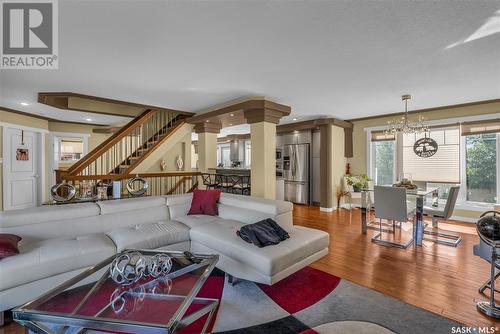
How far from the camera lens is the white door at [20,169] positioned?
216 inches

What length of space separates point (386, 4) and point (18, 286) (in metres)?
3.68

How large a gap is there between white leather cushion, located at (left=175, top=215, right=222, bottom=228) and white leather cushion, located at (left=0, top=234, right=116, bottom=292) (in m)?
0.93

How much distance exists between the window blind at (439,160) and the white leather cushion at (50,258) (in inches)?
250

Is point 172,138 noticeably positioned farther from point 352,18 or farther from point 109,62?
point 352,18

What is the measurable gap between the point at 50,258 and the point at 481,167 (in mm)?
7109

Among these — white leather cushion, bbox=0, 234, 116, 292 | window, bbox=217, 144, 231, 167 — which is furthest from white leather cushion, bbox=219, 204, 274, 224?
window, bbox=217, 144, 231, 167

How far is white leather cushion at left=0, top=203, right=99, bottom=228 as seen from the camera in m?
2.37

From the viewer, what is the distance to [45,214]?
8.44 ft

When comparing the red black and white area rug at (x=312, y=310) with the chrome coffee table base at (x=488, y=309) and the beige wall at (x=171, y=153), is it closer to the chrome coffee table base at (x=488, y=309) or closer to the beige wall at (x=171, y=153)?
the chrome coffee table base at (x=488, y=309)

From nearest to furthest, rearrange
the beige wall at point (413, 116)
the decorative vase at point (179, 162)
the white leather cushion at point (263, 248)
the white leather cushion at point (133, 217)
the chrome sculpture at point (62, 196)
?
the white leather cushion at point (263, 248) < the white leather cushion at point (133, 217) < the chrome sculpture at point (62, 196) < the beige wall at point (413, 116) < the decorative vase at point (179, 162)

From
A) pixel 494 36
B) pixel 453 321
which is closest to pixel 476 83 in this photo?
pixel 494 36

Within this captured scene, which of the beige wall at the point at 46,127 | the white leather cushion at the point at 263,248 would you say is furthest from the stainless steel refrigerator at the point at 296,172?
the beige wall at the point at 46,127

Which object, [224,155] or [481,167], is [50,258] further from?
[224,155]

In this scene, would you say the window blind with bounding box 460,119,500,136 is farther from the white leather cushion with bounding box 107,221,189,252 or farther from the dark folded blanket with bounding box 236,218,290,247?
the white leather cushion with bounding box 107,221,189,252
